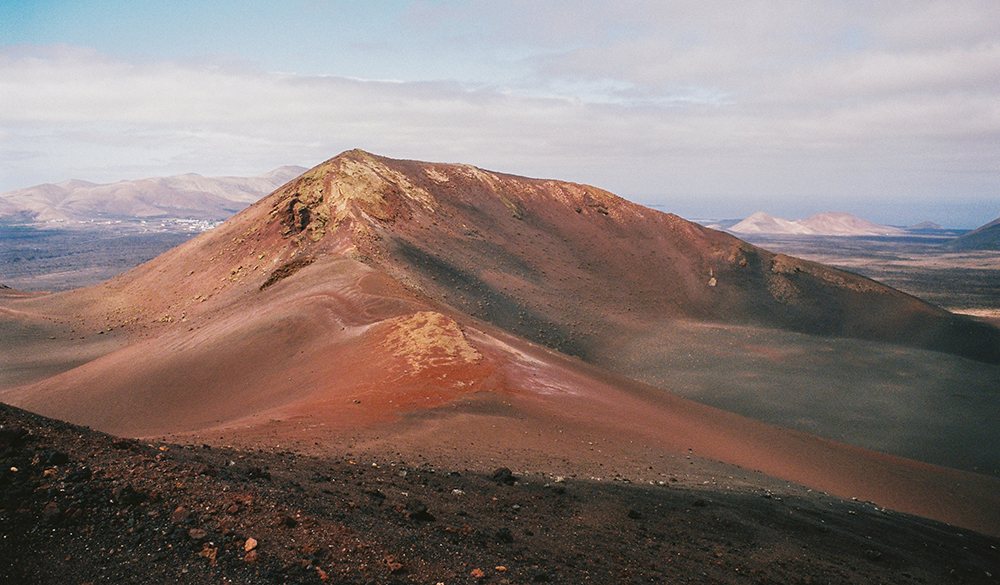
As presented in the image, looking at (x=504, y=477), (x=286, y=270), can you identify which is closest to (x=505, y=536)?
(x=504, y=477)

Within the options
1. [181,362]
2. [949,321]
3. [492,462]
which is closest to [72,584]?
[492,462]

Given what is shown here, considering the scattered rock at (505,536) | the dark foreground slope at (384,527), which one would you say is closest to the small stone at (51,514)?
the dark foreground slope at (384,527)

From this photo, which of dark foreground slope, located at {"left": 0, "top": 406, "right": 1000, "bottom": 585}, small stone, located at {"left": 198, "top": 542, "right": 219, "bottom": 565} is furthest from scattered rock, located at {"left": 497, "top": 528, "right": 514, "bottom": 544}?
small stone, located at {"left": 198, "top": 542, "right": 219, "bottom": 565}

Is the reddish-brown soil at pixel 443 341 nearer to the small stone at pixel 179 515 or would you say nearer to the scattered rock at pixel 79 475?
the scattered rock at pixel 79 475

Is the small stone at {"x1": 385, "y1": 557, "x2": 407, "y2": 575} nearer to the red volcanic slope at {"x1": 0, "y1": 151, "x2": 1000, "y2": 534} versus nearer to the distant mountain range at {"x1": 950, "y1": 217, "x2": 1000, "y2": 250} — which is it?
the red volcanic slope at {"x1": 0, "y1": 151, "x2": 1000, "y2": 534}

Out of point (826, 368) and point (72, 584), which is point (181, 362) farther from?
point (826, 368)

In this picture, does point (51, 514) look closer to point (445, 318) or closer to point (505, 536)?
point (505, 536)
